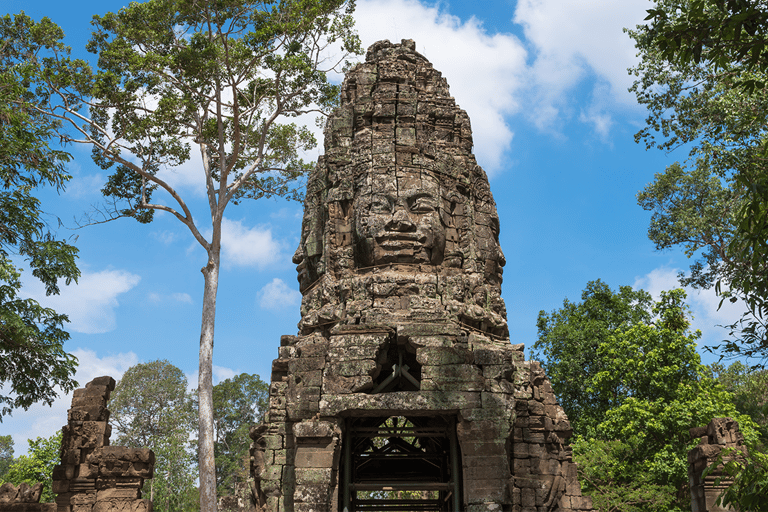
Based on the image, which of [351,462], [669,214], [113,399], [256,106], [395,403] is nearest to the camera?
[395,403]

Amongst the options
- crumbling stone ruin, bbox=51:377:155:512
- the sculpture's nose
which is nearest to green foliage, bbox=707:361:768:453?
the sculpture's nose

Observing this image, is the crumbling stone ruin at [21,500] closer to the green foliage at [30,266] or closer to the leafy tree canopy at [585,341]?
the green foliage at [30,266]

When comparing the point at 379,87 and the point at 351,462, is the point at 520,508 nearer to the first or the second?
the point at 351,462

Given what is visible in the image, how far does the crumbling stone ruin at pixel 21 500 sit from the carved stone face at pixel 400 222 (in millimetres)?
6430

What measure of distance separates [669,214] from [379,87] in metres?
14.3

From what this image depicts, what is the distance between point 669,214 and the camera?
23.9 m

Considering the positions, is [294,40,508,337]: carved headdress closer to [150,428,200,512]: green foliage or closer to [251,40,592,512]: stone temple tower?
[251,40,592,512]: stone temple tower

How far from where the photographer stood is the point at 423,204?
1227cm

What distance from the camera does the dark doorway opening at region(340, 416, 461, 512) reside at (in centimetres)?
1090

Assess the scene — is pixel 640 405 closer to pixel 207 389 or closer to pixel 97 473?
pixel 207 389

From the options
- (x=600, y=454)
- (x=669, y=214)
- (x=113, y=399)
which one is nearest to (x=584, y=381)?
(x=600, y=454)

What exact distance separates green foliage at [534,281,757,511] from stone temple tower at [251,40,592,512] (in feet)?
25.0

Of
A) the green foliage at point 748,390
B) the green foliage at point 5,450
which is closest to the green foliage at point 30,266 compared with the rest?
the green foliage at point 748,390

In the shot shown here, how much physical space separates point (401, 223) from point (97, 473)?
6507 millimetres
